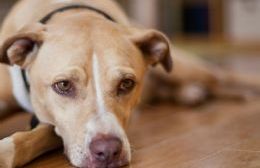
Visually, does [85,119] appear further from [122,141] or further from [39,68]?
[39,68]

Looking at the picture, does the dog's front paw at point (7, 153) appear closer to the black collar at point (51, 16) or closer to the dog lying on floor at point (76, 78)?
the dog lying on floor at point (76, 78)

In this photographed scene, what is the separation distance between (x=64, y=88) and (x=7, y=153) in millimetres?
280

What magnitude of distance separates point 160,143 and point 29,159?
577mm

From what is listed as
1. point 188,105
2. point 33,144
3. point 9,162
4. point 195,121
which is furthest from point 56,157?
point 188,105

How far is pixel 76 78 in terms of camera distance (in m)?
1.89

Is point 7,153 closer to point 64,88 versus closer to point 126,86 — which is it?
point 64,88

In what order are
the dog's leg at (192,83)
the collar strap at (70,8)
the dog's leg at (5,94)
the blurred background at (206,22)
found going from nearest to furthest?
the collar strap at (70,8) < the dog's leg at (5,94) < the dog's leg at (192,83) < the blurred background at (206,22)

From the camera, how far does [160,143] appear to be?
7.57ft

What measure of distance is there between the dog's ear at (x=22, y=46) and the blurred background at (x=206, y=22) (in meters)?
4.52

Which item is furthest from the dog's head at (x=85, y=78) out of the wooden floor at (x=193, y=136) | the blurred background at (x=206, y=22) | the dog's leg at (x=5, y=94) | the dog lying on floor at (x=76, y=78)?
the blurred background at (x=206, y=22)

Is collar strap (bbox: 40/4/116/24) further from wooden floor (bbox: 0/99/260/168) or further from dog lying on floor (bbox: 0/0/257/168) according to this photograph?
wooden floor (bbox: 0/99/260/168)

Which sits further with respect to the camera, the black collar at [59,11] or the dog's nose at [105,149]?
the black collar at [59,11]

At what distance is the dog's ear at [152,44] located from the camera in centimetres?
218

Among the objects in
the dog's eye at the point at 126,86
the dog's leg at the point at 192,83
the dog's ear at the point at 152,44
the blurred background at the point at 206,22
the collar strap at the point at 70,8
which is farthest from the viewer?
the blurred background at the point at 206,22
